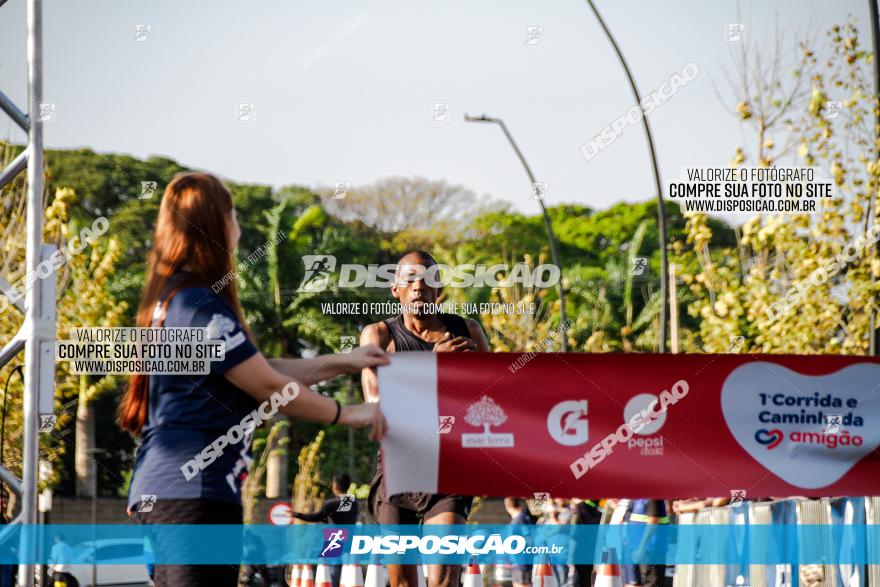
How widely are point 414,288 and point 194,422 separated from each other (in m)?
3.43

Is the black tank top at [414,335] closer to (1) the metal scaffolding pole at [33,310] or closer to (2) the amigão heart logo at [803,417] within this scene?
(2) the amigão heart logo at [803,417]

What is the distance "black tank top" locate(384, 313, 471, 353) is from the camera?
7285mm

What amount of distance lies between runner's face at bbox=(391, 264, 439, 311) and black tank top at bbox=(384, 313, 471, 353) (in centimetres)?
16

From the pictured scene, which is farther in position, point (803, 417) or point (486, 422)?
point (803, 417)

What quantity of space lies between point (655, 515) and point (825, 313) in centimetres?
537

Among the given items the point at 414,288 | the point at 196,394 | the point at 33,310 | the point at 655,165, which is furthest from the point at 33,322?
the point at 655,165

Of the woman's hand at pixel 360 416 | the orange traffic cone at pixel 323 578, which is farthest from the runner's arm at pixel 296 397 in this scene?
the orange traffic cone at pixel 323 578

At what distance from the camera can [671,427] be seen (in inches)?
288

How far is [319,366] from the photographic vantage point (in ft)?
15.6

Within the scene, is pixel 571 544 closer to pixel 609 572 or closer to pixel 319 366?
pixel 609 572

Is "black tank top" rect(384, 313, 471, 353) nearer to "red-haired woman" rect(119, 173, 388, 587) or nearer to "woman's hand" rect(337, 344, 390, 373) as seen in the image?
"woman's hand" rect(337, 344, 390, 373)

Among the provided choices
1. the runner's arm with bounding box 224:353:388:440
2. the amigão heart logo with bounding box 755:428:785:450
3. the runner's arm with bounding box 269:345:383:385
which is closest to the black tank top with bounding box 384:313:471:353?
the amigão heart logo with bounding box 755:428:785:450

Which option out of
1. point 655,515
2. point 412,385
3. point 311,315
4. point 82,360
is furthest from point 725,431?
point 311,315

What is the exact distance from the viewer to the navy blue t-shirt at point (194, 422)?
387 centimetres
